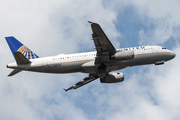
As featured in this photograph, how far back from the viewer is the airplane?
34312 mm

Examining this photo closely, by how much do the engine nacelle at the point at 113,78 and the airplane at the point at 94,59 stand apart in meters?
3.40

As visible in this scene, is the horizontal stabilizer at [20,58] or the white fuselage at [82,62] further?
the white fuselage at [82,62]

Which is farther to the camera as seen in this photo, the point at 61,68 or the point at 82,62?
the point at 82,62

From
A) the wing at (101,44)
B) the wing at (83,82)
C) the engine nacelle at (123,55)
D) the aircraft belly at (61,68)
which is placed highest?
the wing at (101,44)

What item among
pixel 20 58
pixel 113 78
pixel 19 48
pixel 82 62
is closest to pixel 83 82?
pixel 113 78

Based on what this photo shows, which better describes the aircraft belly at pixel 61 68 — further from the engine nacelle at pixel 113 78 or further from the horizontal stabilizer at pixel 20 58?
the engine nacelle at pixel 113 78

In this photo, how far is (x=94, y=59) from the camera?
122 feet

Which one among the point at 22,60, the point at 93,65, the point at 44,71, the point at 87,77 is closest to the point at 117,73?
the point at 87,77

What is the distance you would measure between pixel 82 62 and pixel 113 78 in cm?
925

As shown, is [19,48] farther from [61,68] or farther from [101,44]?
[101,44]

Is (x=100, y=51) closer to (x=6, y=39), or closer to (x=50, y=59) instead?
(x=50, y=59)

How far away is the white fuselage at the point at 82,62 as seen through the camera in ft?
117

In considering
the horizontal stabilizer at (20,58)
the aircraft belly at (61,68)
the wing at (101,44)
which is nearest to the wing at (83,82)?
the aircraft belly at (61,68)

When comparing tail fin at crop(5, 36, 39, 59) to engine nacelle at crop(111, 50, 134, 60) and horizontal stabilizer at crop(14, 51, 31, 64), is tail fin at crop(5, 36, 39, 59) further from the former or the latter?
engine nacelle at crop(111, 50, 134, 60)
